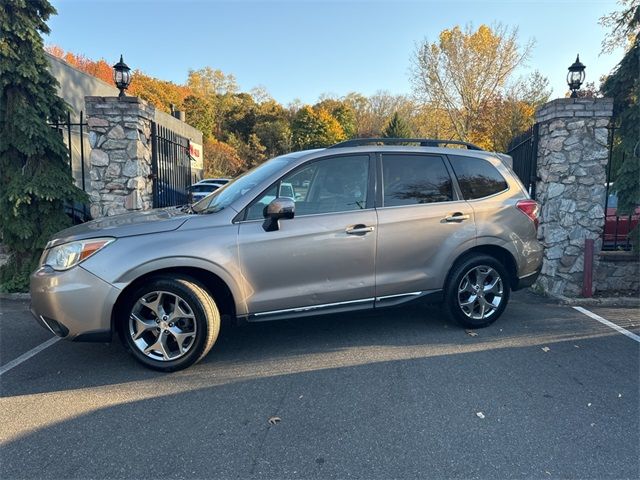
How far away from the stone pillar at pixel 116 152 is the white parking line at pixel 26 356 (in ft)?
8.14

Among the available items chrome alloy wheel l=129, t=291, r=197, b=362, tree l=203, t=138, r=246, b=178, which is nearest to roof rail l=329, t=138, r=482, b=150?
chrome alloy wheel l=129, t=291, r=197, b=362

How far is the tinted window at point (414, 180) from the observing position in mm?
4527

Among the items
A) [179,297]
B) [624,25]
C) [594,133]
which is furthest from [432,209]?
[624,25]

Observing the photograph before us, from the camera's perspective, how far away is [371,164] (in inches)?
178

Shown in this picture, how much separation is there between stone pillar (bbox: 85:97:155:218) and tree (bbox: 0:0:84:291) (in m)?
0.38

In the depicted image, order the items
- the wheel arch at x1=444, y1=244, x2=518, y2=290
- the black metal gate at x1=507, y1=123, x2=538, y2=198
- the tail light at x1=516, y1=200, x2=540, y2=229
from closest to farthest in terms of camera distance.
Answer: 1. the wheel arch at x1=444, y1=244, x2=518, y2=290
2. the tail light at x1=516, y1=200, x2=540, y2=229
3. the black metal gate at x1=507, y1=123, x2=538, y2=198

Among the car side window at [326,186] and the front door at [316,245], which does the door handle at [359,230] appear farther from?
the car side window at [326,186]

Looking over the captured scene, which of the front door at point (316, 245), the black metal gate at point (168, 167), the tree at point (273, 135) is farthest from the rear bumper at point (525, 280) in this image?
the tree at point (273, 135)

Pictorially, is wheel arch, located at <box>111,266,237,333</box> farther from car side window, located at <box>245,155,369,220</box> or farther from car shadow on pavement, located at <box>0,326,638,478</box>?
car side window, located at <box>245,155,369,220</box>

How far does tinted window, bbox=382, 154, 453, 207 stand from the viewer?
14.9 feet

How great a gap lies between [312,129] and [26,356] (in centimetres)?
4653

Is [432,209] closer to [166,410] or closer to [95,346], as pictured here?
[166,410]

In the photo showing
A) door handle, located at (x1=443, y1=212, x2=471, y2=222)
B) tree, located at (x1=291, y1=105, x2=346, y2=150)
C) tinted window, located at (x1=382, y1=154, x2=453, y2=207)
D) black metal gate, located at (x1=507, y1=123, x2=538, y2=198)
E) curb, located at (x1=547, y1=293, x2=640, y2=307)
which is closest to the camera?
tinted window, located at (x1=382, y1=154, x2=453, y2=207)

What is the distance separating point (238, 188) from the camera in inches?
173
